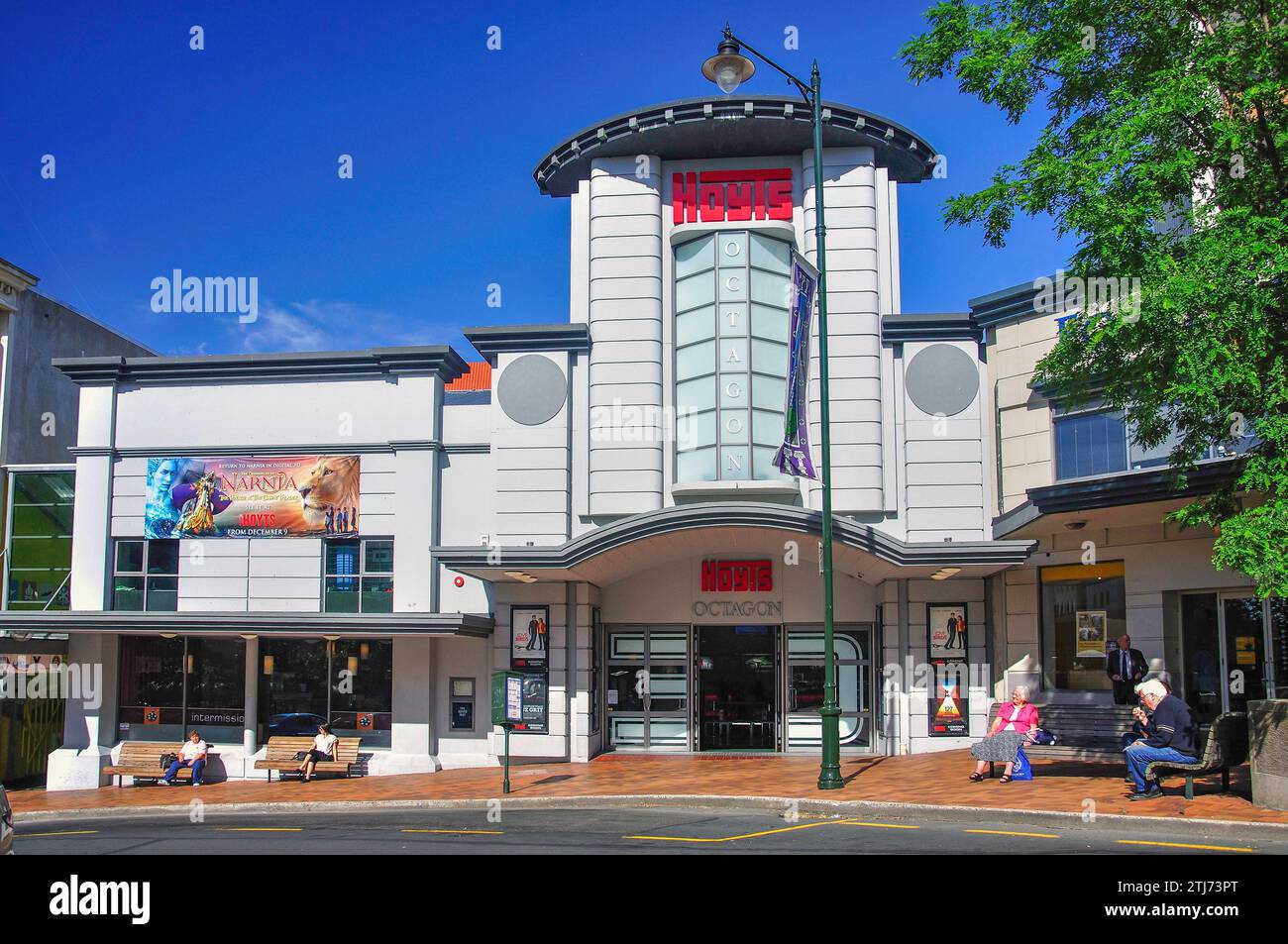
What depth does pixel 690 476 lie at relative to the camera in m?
22.8

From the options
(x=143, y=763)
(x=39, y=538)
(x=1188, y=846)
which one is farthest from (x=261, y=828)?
(x=39, y=538)

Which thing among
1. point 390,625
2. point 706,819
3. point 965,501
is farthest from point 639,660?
point 706,819

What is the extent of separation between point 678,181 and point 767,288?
296 centimetres

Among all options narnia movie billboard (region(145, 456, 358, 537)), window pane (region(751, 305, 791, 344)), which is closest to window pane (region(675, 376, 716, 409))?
window pane (region(751, 305, 791, 344))

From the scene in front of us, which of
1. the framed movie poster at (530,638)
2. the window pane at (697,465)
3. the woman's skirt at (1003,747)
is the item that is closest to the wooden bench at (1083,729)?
the woman's skirt at (1003,747)

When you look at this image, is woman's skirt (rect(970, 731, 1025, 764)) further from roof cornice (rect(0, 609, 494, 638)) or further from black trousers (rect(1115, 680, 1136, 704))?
roof cornice (rect(0, 609, 494, 638))

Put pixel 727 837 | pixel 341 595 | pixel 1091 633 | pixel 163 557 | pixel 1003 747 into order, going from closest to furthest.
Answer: pixel 727 837, pixel 1003 747, pixel 1091 633, pixel 341 595, pixel 163 557

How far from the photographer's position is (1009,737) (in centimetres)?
1578

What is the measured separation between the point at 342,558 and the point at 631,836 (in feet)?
42.2

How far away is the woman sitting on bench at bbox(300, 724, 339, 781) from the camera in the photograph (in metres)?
21.8

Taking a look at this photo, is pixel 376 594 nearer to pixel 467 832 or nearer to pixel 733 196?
pixel 467 832

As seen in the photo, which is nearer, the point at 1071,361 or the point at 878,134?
the point at 1071,361

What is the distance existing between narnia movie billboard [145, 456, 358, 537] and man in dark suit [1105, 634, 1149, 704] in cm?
1469

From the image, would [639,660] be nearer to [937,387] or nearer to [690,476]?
[690,476]
